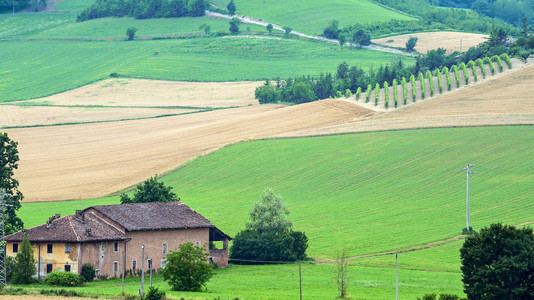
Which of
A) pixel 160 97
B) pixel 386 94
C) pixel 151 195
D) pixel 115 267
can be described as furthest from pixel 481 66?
pixel 115 267

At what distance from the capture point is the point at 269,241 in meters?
83.3

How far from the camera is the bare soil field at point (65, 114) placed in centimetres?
16362

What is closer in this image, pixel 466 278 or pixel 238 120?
pixel 466 278

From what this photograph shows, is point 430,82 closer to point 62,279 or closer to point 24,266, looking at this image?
point 62,279

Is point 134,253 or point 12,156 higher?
point 12,156

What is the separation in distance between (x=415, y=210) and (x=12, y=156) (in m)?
39.8

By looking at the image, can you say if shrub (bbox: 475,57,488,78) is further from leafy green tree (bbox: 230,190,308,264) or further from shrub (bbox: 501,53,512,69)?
leafy green tree (bbox: 230,190,308,264)

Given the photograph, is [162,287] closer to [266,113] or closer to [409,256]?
[409,256]

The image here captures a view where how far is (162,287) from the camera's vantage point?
70688 mm

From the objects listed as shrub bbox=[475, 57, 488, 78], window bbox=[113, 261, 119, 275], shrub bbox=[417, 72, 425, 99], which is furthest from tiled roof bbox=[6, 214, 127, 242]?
shrub bbox=[475, 57, 488, 78]

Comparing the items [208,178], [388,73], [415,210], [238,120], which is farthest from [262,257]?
[388,73]

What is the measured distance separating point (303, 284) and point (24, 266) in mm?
20464

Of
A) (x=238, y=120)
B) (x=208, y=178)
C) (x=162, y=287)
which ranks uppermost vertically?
(x=238, y=120)

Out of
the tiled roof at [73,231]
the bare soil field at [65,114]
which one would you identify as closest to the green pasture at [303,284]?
the tiled roof at [73,231]
